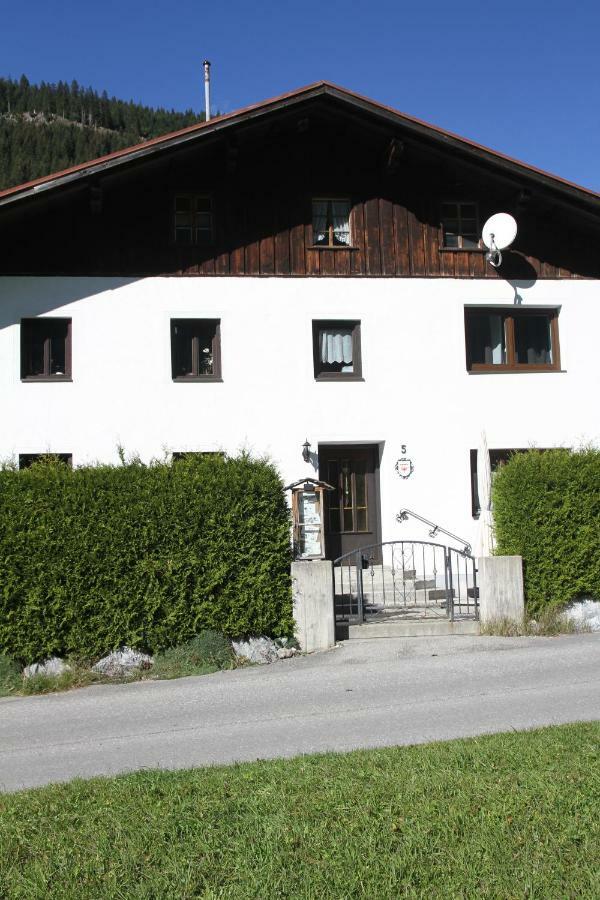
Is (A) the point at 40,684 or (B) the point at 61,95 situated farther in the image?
(B) the point at 61,95

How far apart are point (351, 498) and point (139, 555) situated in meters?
7.21

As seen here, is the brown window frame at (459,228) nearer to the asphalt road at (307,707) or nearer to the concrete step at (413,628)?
the concrete step at (413,628)

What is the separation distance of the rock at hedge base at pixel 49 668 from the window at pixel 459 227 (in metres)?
11.3

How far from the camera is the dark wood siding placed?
55.4ft

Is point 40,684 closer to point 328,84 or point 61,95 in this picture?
point 328,84

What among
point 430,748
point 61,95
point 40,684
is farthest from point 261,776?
point 61,95

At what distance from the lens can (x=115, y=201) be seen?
1714 cm

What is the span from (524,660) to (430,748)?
4.50 meters

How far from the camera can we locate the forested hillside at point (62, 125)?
73125 millimetres

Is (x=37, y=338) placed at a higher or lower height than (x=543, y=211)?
lower

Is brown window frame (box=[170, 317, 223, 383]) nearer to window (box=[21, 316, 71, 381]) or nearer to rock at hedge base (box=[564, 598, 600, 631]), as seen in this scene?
window (box=[21, 316, 71, 381])

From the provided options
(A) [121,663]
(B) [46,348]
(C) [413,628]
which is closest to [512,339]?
(C) [413,628]

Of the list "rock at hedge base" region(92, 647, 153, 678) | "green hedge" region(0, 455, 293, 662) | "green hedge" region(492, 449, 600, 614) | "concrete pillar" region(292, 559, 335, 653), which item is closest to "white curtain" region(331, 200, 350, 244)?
"green hedge" region(492, 449, 600, 614)

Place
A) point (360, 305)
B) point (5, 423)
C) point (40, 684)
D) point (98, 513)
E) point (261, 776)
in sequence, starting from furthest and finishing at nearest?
1. point (360, 305)
2. point (5, 423)
3. point (98, 513)
4. point (40, 684)
5. point (261, 776)
